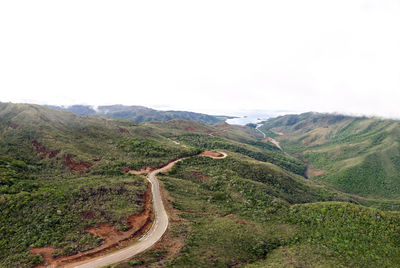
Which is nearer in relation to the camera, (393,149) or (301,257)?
(301,257)

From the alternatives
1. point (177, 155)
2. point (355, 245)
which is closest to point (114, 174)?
point (177, 155)

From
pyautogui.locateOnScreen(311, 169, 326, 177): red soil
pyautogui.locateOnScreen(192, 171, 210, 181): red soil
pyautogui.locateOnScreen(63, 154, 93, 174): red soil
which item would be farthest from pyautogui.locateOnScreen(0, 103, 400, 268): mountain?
pyautogui.locateOnScreen(311, 169, 326, 177): red soil

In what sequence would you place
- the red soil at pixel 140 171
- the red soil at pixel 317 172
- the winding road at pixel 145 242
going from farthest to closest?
the red soil at pixel 317 172 < the red soil at pixel 140 171 < the winding road at pixel 145 242

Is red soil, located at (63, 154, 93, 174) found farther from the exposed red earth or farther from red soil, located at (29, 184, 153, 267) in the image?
the exposed red earth

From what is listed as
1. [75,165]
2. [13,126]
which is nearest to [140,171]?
[75,165]

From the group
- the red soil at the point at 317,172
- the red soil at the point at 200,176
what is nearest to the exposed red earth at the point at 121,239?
the red soil at the point at 200,176

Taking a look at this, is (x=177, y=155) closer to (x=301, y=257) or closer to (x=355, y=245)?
(x=301, y=257)

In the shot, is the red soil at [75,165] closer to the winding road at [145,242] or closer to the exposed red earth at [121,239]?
the exposed red earth at [121,239]

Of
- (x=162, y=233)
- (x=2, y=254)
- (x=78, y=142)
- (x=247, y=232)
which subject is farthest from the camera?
(x=78, y=142)

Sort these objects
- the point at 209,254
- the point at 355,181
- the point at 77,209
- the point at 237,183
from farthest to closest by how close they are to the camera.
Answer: the point at 355,181 < the point at 237,183 < the point at 77,209 < the point at 209,254
